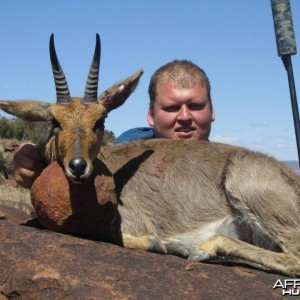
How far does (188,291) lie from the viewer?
432 centimetres

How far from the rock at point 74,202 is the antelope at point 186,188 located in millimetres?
228

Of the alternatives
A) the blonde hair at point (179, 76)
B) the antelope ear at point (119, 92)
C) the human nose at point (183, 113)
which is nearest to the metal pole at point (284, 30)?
the blonde hair at point (179, 76)

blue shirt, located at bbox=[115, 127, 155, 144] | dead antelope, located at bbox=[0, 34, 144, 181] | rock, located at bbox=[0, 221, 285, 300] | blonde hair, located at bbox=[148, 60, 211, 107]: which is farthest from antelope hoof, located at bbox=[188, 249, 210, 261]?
blue shirt, located at bbox=[115, 127, 155, 144]

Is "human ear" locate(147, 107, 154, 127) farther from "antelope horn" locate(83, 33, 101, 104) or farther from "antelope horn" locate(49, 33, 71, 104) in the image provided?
"antelope horn" locate(49, 33, 71, 104)

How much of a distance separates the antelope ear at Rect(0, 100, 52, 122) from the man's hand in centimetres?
40

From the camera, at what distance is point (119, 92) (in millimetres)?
6766

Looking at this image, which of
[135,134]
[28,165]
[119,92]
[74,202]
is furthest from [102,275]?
[135,134]

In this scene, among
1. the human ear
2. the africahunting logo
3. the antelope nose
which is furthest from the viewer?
the human ear

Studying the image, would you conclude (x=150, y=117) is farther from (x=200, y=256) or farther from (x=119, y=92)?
(x=200, y=256)

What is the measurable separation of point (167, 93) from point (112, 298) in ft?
15.4

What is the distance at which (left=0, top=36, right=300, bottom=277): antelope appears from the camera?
5.74m

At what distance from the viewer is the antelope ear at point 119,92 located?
6629 millimetres

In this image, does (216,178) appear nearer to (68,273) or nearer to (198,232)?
(198,232)

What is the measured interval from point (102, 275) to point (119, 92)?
9.67 feet
